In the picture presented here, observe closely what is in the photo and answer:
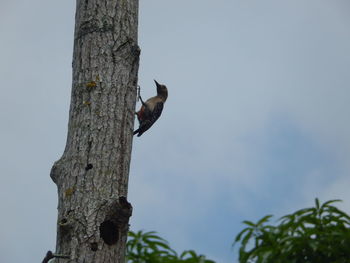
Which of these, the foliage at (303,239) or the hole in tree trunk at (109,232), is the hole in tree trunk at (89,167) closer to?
the hole in tree trunk at (109,232)

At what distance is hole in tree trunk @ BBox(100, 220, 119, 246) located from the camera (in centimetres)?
407

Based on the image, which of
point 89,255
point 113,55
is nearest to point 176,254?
point 89,255

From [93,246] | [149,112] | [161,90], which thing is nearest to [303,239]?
[93,246]

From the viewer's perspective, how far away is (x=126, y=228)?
4211 mm

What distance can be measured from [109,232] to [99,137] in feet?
2.27

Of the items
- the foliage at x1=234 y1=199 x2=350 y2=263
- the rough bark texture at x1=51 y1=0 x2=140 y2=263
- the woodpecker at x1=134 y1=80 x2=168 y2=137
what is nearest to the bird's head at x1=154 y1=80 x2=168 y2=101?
the woodpecker at x1=134 y1=80 x2=168 y2=137

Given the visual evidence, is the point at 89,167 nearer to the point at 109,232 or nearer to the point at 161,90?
the point at 109,232

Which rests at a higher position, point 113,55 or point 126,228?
point 113,55

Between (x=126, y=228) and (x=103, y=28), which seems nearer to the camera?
(x=126, y=228)

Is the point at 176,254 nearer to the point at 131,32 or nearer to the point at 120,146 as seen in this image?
the point at 120,146

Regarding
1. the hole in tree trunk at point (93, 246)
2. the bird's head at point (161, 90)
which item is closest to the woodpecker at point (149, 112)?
the bird's head at point (161, 90)

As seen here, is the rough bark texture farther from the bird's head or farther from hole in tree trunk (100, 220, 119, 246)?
the bird's head

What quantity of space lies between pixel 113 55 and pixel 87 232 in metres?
1.44

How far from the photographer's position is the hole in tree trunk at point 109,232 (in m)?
4.07
